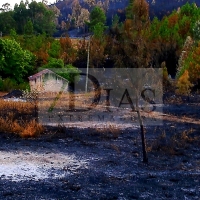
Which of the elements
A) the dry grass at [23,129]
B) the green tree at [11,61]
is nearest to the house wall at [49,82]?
the green tree at [11,61]

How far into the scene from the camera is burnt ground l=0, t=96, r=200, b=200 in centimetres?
594

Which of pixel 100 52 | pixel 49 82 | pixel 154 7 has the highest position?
pixel 154 7

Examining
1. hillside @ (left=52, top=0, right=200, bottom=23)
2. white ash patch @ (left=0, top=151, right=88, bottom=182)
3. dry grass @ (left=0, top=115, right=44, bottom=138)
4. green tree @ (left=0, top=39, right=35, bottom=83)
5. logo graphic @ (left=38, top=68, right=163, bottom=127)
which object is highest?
hillside @ (left=52, top=0, right=200, bottom=23)

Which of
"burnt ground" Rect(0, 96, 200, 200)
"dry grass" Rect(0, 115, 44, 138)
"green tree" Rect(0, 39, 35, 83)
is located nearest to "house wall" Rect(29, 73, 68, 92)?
"green tree" Rect(0, 39, 35, 83)

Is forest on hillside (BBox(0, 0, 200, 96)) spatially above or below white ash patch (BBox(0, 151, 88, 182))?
above

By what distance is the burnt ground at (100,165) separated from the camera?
234 inches

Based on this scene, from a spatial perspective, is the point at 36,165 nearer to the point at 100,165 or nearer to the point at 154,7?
the point at 100,165

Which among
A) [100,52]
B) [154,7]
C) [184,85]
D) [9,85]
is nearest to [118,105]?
[184,85]

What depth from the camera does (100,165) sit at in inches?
297

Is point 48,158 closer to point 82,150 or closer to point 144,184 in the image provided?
point 82,150

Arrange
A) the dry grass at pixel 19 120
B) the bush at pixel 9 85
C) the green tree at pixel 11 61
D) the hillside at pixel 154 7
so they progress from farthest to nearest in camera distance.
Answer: the hillside at pixel 154 7 → the green tree at pixel 11 61 → the bush at pixel 9 85 → the dry grass at pixel 19 120

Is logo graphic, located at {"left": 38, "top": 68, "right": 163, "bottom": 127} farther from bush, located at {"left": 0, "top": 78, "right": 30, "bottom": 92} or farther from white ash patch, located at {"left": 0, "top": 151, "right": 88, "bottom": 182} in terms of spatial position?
bush, located at {"left": 0, "top": 78, "right": 30, "bottom": 92}

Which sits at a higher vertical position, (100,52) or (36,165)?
(100,52)

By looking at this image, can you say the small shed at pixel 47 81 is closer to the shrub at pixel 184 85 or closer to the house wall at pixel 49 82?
the house wall at pixel 49 82
